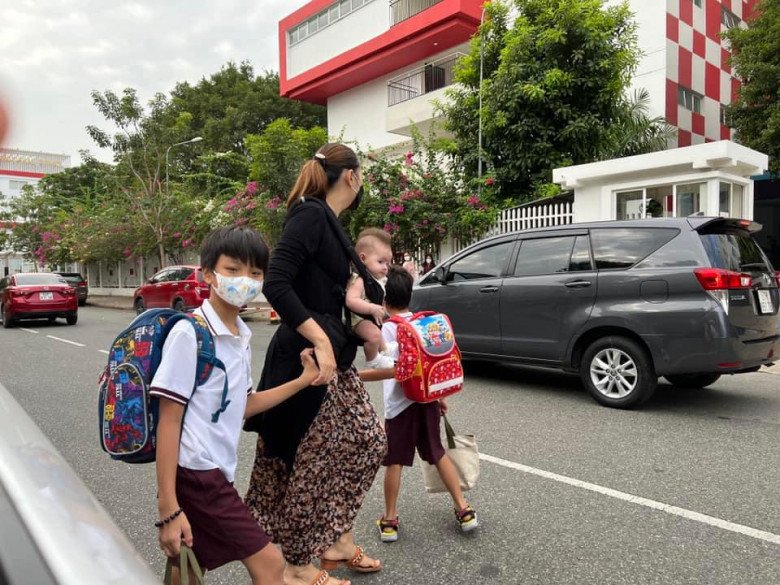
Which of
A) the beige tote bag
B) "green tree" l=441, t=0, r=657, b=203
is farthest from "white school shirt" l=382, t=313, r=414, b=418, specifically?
"green tree" l=441, t=0, r=657, b=203

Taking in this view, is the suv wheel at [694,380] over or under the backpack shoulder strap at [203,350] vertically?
under

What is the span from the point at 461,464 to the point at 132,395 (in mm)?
1937

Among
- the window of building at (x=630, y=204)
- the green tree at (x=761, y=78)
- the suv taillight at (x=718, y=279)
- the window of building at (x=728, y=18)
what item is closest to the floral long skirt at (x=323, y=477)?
the suv taillight at (x=718, y=279)

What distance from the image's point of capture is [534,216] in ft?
42.5

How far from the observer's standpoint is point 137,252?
27.0 meters

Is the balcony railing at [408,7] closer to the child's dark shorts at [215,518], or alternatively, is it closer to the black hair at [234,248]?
the black hair at [234,248]

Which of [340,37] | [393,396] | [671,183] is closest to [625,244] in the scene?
[393,396]

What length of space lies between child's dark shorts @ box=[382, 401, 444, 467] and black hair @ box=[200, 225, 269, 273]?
140 centimetres

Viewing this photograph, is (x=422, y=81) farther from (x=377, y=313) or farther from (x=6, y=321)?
(x=377, y=313)

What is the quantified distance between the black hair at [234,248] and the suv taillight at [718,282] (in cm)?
454

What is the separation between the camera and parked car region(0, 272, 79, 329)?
14836 mm

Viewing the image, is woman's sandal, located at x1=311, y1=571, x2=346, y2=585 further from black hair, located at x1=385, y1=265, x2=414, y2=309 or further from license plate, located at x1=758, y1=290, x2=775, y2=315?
license plate, located at x1=758, y1=290, x2=775, y2=315

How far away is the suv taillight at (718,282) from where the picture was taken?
527 cm

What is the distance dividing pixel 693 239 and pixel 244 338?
15.7 feet
